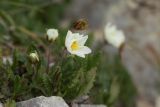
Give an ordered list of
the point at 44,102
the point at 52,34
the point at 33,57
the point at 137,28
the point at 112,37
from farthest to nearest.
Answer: the point at 137,28
the point at 112,37
the point at 52,34
the point at 33,57
the point at 44,102

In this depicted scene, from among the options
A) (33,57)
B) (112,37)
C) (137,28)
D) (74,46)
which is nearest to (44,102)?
(33,57)

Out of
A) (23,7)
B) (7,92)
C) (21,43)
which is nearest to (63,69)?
(7,92)

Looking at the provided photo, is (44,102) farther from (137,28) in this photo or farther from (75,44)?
(137,28)

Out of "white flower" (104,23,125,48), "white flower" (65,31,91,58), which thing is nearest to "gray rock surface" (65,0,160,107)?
"white flower" (104,23,125,48)

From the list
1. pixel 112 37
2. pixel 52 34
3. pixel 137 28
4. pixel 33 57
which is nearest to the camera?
pixel 33 57

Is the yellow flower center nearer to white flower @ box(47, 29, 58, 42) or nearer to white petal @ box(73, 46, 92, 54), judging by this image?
white petal @ box(73, 46, 92, 54)

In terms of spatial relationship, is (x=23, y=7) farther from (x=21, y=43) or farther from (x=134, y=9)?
(x=134, y=9)
